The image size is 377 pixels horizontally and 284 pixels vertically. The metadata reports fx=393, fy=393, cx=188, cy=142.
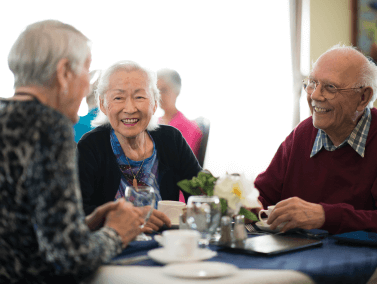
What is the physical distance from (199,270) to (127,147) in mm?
1176

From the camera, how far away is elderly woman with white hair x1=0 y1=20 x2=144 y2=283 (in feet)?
2.66

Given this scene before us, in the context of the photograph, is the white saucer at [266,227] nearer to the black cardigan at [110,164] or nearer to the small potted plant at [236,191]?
the small potted plant at [236,191]

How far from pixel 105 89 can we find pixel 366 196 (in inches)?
52.7

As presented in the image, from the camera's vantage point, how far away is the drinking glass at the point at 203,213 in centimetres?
118

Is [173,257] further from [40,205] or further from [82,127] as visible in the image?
[82,127]

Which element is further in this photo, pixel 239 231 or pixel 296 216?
pixel 296 216

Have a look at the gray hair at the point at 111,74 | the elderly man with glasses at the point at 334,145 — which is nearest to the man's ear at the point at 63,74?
the gray hair at the point at 111,74

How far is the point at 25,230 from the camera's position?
866 mm

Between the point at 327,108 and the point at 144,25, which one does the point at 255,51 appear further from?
the point at 327,108

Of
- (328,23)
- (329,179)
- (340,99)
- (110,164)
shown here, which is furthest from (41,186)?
(328,23)

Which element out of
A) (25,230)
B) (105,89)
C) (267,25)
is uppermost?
(267,25)

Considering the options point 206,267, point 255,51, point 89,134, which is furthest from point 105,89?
point 255,51

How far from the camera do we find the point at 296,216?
1.40 metres

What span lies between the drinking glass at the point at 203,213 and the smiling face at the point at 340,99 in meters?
0.99
